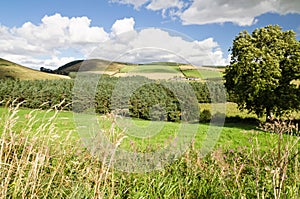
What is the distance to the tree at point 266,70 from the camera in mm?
15859

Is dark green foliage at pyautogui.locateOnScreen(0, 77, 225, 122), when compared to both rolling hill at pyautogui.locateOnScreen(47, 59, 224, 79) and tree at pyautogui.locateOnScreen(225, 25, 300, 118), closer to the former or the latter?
rolling hill at pyautogui.locateOnScreen(47, 59, 224, 79)

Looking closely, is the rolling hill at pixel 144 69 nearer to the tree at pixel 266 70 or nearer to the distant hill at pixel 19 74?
the tree at pixel 266 70

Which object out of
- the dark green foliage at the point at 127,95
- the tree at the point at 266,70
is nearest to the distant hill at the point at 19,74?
the dark green foliage at the point at 127,95

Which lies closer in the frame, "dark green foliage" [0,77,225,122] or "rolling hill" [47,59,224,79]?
"rolling hill" [47,59,224,79]

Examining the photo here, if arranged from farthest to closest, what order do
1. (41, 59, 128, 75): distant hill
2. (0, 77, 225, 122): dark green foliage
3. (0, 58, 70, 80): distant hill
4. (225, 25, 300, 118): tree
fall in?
(0, 58, 70, 80): distant hill < (225, 25, 300, 118): tree < (0, 77, 225, 122): dark green foliage < (41, 59, 128, 75): distant hill

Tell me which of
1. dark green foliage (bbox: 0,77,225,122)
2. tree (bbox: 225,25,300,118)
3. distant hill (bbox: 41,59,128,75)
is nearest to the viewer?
distant hill (bbox: 41,59,128,75)

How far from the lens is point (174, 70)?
6266mm

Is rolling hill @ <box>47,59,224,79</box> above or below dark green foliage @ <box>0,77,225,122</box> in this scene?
above

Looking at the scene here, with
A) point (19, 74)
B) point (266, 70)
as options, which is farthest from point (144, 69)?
point (19, 74)

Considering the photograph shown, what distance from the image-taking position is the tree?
52.0 ft

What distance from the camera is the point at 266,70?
1578 cm

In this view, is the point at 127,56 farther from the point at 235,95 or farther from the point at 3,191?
the point at 235,95

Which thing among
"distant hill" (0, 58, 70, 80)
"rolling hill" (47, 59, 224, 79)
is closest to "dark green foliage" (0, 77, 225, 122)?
"rolling hill" (47, 59, 224, 79)

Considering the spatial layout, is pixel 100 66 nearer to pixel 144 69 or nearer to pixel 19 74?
pixel 144 69
